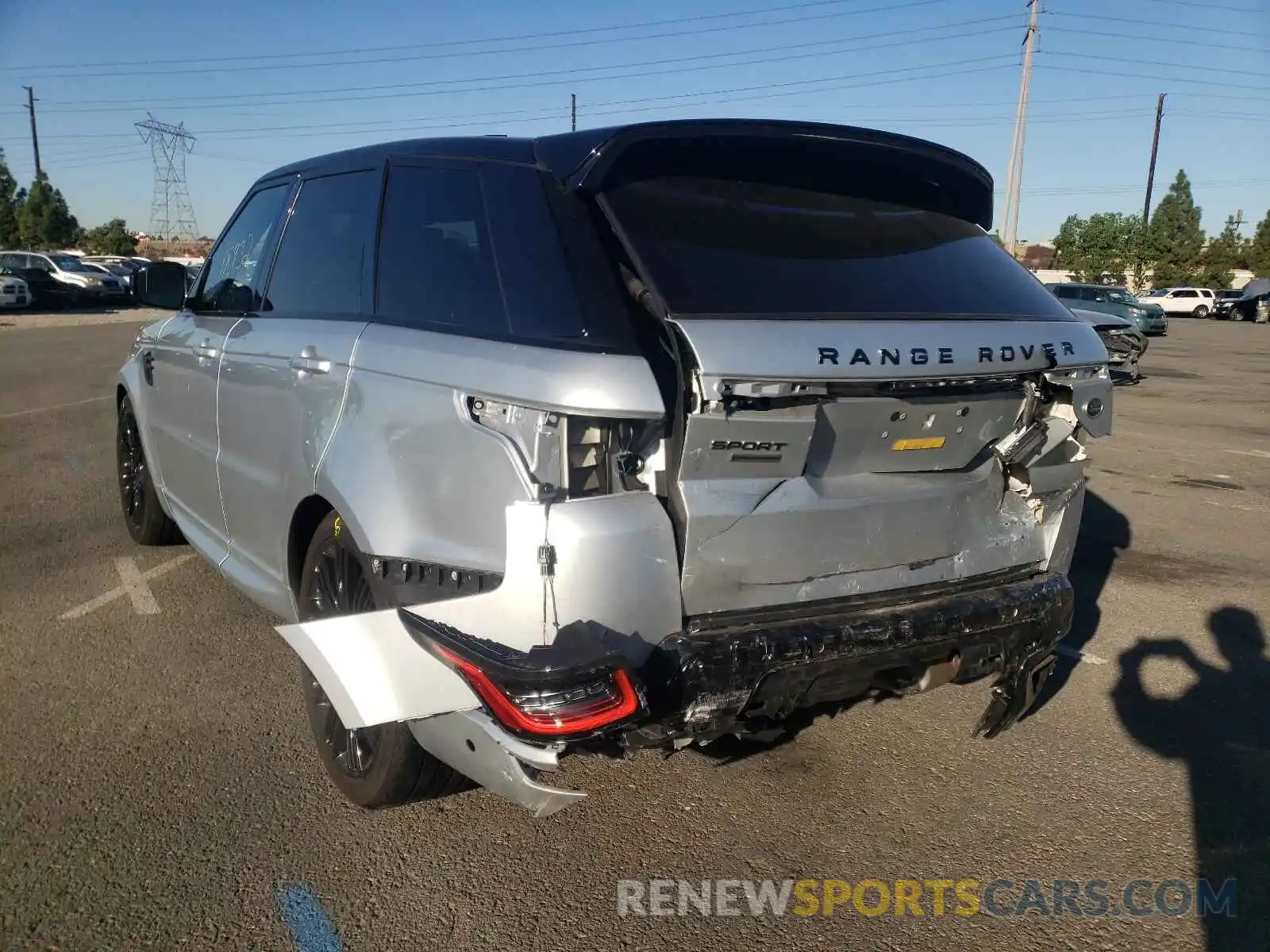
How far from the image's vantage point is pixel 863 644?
8.71 feet

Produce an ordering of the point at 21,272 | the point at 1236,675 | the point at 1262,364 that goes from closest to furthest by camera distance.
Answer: the point at 1236,675, the point at 1262,364, the point at 21,272

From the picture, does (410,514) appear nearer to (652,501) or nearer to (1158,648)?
(652,501)

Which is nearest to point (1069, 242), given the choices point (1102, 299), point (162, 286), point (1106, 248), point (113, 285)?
point (1106, 248)

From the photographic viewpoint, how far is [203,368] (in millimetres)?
4121

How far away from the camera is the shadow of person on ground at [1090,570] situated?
14.4 ft

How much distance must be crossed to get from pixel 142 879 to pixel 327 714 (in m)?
0.68

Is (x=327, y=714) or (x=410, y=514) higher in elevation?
(x=410, y=514)

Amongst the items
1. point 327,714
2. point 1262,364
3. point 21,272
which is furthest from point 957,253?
point 21,272

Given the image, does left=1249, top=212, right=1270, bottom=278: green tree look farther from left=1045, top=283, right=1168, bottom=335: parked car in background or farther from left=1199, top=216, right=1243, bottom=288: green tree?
left=1045, top=283, right=1168, bottom=335: parked car in background

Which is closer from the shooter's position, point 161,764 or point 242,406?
point 161,764

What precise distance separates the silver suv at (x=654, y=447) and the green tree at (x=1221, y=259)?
6846 cm

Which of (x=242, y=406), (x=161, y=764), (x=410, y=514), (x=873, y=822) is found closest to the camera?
(x=410, y=514)

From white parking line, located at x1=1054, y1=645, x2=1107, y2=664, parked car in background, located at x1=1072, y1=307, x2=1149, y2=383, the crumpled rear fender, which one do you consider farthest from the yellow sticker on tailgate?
parked car in background, located at x1=1072, y1=307, x2=1149, y2=383

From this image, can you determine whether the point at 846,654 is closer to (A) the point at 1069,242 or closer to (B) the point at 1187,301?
(B) the point at 1187,301
